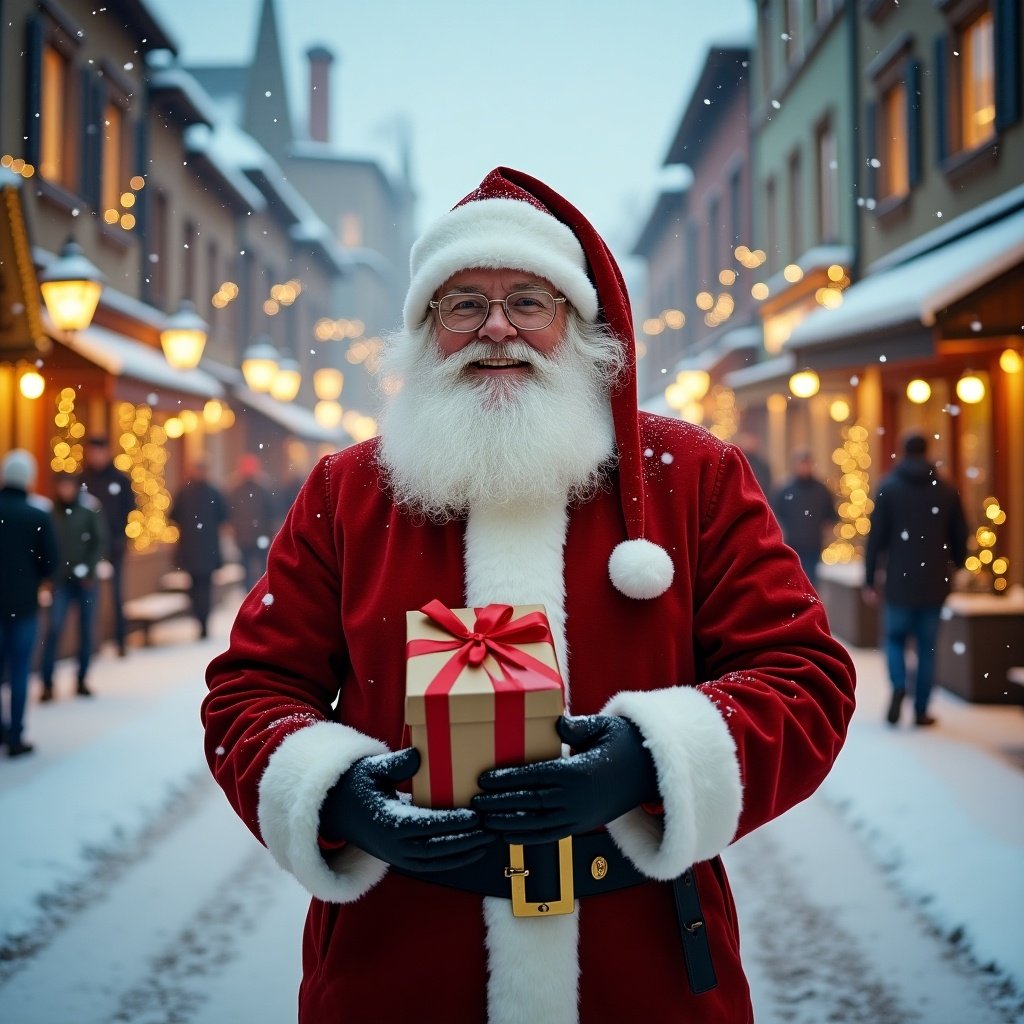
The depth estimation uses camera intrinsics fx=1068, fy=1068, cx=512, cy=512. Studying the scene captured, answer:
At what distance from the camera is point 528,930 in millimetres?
1709

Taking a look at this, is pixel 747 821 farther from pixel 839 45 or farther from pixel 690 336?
pixel 690 336

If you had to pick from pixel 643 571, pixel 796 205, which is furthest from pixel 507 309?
pixel 796 205

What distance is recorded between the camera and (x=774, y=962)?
387cm

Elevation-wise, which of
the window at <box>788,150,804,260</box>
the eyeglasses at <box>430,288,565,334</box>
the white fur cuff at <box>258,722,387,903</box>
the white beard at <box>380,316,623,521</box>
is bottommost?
the white fur cuff at <box>258,722,387,903</box>

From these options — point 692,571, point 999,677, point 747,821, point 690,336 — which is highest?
point 690,336

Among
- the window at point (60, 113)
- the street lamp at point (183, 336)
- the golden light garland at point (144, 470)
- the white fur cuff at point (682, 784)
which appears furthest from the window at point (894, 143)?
the white fur cuff at point (682, 784)

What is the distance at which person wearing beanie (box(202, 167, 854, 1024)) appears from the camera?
5.30 feet

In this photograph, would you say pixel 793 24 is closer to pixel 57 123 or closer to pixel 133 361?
pixel 57 123

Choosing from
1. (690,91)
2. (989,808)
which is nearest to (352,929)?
(989,808)

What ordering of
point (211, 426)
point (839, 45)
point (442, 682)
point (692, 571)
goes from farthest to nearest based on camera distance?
1. point (211, 426)
2. point (839, 45)
3. point (692, 571)
4. point (442, 682)

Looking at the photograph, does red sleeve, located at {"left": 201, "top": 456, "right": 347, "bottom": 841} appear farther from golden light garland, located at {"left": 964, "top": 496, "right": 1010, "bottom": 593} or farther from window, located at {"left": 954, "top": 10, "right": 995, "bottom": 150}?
window, located at {"left": 954, "top": 10, "right": 995, "bottom": 150}

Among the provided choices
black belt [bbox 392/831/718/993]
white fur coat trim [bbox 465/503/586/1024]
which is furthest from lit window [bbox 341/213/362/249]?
black belt [bbox 392/831/718/993]

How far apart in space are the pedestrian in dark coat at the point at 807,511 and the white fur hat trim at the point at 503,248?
8.79m

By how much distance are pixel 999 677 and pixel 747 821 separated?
6750 mm
